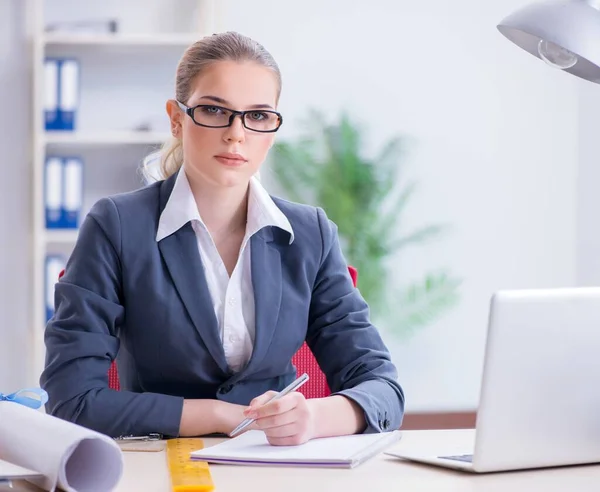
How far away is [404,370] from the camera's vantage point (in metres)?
4.96

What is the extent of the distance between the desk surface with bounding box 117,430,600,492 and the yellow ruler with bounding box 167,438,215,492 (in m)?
0.01

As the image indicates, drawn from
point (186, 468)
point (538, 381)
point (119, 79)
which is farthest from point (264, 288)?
point (119, 79)

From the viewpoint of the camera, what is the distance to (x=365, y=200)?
4797 millimetres

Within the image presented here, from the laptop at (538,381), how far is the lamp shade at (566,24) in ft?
1.22

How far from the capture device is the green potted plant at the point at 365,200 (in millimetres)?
4746

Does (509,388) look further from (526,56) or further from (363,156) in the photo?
(526,56)

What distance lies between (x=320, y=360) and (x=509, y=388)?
73 centimetres

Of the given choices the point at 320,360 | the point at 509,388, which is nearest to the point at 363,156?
the point at 320,360

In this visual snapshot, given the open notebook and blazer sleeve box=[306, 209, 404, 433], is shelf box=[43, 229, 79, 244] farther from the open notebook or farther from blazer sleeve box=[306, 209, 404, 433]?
the open notebook

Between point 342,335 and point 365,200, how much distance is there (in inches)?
115

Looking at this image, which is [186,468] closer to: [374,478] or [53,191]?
[374,478]

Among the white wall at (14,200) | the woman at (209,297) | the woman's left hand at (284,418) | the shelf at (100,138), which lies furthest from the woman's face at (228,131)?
the white wall at (14,200)

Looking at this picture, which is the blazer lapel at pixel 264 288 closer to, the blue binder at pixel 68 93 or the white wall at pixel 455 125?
the blue binder at pixel 68 93

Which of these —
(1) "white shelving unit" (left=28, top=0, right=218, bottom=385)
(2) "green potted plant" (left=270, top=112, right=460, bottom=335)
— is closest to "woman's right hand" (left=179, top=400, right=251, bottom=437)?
(1) "white shelving unit" (left=28, top=0, right=218, bottom=385)
